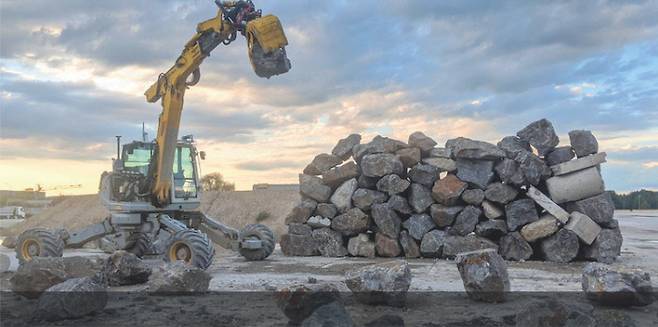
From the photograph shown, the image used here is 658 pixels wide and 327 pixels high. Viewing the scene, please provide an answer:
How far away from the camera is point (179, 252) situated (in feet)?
32.5

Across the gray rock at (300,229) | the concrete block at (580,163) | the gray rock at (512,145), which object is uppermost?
the gray rock at (512,145)

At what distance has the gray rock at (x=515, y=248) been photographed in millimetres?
11555

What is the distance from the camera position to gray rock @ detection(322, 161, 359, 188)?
1352 cm

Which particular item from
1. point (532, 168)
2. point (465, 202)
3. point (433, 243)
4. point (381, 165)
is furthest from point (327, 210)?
point (532, 168)

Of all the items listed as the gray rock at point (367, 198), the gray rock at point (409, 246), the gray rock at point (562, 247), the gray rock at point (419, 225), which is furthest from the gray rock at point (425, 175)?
the gray rock at point (562, 247)

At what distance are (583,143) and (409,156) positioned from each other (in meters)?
3.40

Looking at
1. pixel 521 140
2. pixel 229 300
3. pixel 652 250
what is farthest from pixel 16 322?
pixel 652 250

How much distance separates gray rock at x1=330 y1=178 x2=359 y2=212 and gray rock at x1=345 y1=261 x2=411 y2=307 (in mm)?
6177

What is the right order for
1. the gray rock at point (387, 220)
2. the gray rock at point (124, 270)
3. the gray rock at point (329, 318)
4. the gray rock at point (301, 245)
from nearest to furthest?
→ the gray rock at point (329, 318)
the gray rock at point (124, 270)
the gray rock at point (387, 220)
the gray rock at point (301, 245)

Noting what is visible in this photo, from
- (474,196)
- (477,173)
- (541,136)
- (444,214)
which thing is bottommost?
(444,214)

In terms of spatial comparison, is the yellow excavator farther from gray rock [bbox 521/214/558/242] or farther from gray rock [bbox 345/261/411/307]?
gray rock [bbox 521/214/558/242]

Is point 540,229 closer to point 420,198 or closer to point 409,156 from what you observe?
point 420,198

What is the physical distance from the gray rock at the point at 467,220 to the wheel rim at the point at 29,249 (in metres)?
7.80

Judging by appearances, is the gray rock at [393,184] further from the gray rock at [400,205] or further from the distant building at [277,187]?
the distant building at [277,187]
